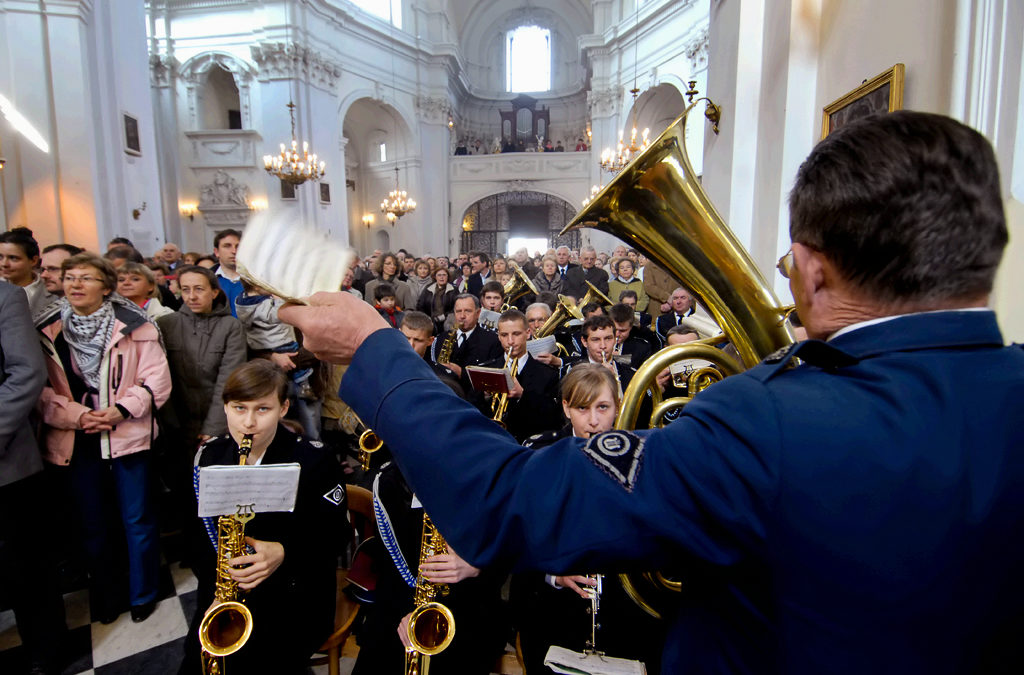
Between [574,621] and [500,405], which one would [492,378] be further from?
[574,621]

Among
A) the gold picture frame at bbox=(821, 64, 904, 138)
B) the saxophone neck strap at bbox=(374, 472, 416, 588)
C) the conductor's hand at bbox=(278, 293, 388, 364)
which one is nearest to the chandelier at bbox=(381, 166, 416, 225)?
the gold picture frame at bbox=(821, 64, 904, 138)

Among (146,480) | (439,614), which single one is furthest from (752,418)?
(146,480)

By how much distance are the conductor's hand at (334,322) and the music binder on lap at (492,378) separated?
1917 millimetres

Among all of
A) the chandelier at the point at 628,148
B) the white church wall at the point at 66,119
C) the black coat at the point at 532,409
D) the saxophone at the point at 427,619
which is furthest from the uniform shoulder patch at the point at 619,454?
the chandelier at the point at 628,148

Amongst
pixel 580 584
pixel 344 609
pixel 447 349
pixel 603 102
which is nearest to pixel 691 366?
pixel 580 584

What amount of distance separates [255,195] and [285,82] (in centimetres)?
294

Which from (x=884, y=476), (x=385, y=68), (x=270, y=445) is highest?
(x=385, y=68)

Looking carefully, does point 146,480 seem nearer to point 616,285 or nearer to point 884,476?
point 884,476

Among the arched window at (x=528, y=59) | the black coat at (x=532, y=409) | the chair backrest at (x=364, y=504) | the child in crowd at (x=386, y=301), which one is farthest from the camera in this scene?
the arched window at (x=528, y=59)

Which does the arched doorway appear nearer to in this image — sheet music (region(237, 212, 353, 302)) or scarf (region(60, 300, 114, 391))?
scarf (region(60, 300, 114, 391))

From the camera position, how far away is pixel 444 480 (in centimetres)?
61

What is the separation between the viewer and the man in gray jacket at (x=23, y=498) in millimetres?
2123

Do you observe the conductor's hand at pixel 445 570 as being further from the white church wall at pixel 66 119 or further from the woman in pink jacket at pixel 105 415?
the white church wall at pixel 66 119

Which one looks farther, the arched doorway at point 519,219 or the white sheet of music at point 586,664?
the arched doorway at point 519,219
